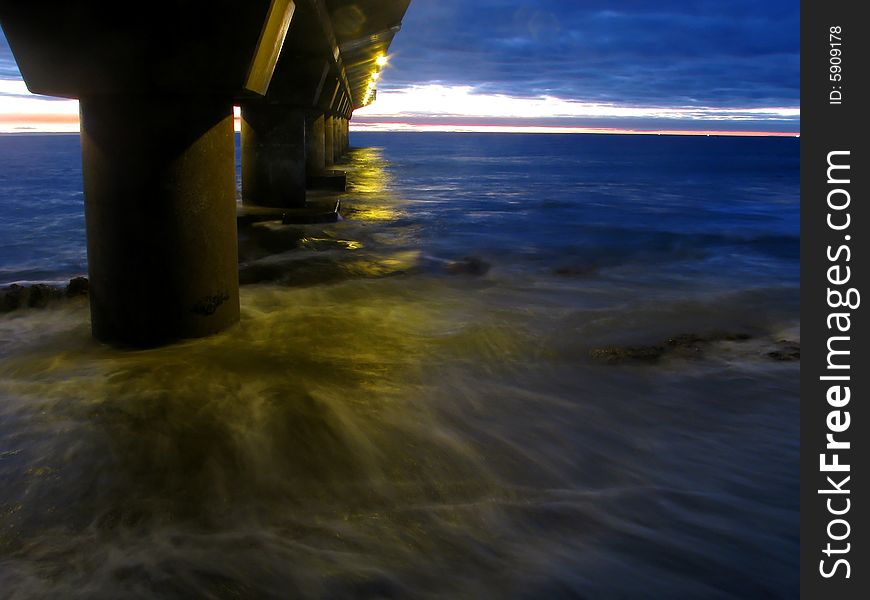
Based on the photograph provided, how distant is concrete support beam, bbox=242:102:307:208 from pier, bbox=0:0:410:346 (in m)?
10.0

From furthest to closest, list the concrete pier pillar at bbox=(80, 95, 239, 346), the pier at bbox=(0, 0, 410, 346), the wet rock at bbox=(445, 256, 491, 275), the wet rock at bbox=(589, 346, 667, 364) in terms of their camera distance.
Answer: the wet rock at bbox=(445, 256, 491, 275) → the wet rock at bbox=(589, 346, 667, 364) → the concrete pier pillar at bbox=(80, 95, 239, 346) → the pier at bbox=(0, 0, 410, 346)

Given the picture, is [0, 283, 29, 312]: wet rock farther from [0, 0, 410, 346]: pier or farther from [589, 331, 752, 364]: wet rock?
[589, 331, 752, 364]: wet rock

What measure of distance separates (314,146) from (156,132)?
1975 centimetres

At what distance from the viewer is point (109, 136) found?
20.3 ft

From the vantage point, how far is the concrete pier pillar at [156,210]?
617 cm

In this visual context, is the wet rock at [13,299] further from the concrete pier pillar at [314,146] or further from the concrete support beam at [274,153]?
the concrete pier pillar at [314,146]

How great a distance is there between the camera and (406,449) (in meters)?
5.02

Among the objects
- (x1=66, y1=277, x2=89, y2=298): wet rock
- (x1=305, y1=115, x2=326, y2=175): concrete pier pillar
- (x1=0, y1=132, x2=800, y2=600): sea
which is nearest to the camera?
(x1=0, y1=132, x2=800, y2=600): sea

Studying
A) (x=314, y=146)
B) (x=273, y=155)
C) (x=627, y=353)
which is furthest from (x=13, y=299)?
(x=314, y=146)

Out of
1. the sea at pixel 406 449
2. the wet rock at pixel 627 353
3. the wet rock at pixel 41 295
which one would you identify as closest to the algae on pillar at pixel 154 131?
the sea at pixel 406 449

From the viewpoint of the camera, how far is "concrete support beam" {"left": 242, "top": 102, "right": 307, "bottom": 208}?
1706 centimetres

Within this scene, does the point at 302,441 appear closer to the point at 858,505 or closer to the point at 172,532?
the point at 172,532

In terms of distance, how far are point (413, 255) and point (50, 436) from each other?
9410 mm

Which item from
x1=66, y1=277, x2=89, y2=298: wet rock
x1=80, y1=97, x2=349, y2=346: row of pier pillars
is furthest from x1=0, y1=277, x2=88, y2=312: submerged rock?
x1=80, y1=97, x2=349, y2=346: row of pier pillars
